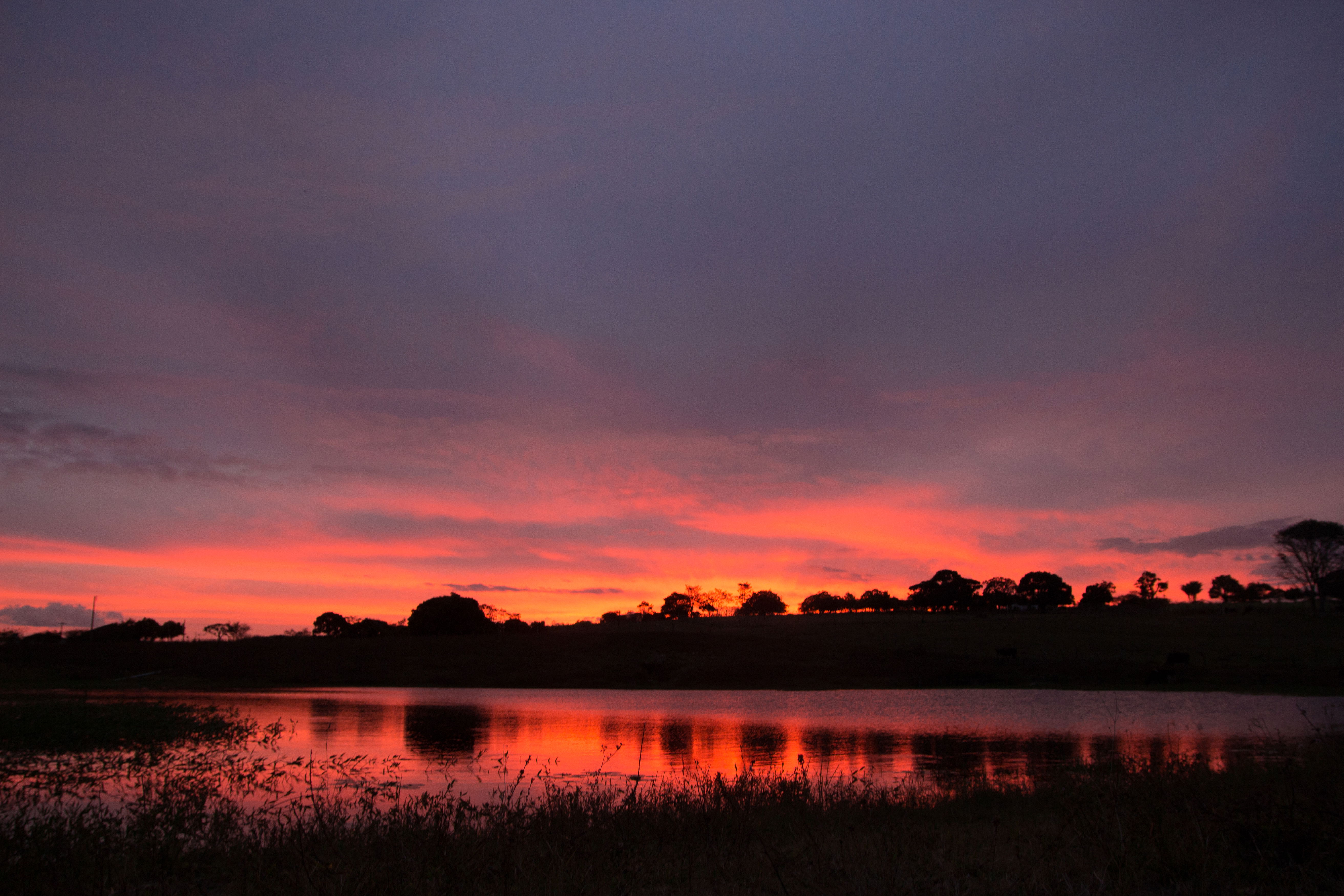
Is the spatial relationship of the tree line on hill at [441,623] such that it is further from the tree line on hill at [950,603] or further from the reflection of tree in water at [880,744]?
the reflection of tree in water at [880,744]

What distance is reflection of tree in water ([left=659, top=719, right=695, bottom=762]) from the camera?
91.7ft

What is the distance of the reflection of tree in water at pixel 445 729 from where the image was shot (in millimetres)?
28094

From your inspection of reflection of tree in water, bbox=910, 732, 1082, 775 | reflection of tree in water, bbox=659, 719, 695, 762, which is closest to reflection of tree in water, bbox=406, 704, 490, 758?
reflection of tree in water, bbox=659, 719, 695, 762

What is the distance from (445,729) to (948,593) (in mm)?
179153

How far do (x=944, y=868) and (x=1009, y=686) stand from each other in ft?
208

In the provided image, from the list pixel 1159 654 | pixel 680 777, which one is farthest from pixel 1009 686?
pixel 680 777

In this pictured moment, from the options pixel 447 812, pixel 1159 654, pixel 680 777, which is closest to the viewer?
pixel 447 812

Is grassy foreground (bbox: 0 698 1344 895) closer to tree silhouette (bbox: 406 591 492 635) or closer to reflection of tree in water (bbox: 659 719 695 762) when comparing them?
reflection of tree in water (bbox: 659 719 695 762)

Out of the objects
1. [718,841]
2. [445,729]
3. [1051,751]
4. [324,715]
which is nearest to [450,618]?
[324,715]

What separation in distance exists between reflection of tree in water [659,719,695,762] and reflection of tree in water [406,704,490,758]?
23.9 ft

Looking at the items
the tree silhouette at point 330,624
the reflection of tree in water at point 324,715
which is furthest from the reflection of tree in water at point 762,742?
the tree silhouette at point 330,624

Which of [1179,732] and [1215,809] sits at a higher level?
[1215,809]

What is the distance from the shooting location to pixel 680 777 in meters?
22.0

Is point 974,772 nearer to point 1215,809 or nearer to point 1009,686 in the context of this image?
point 1215,809
